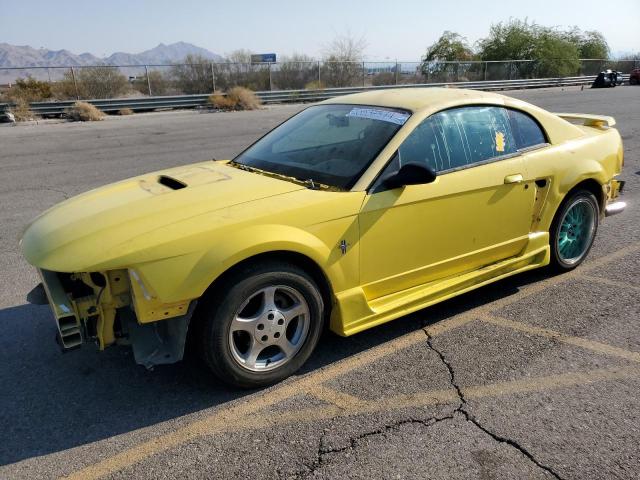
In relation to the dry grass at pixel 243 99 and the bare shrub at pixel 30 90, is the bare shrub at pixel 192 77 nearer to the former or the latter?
the dry grass at pixel 243 99

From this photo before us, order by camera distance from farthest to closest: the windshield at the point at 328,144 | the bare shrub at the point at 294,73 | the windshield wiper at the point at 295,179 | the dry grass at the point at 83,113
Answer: the bare shrub at the point at 294,73 → the dry grass at the point at 83,113 → the windshield at the point at 328,144 → the windshield wiper at the point at 295,179

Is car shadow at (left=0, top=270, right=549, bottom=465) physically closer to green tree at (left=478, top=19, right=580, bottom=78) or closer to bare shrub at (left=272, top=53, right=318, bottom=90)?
bare shrub at (left=272, top=53, right=318, bottom=90)

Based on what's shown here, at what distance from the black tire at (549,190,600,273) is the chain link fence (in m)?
24.5

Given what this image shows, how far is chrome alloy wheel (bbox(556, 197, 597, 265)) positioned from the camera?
4633 millimetres

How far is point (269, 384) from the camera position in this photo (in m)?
3.13

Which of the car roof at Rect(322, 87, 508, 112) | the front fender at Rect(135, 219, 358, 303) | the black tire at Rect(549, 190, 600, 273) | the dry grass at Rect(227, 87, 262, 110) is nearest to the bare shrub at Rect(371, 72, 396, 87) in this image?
the dry grass at Rect(227, 87, 262, 110)

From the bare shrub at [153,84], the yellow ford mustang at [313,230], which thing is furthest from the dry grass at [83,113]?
the yellow ford mustang at [313,230]

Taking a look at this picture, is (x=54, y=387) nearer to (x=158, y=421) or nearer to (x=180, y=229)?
(x=158, y=421)

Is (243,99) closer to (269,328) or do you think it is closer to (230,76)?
(230,76)

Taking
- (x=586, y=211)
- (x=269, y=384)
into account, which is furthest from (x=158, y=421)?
(x=586, y=211)

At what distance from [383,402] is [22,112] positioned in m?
21.2

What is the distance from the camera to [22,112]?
19719mm

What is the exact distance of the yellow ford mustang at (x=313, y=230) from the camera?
2.79 meters

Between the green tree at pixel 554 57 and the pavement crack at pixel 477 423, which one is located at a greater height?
the green tree at pixel 554 57
